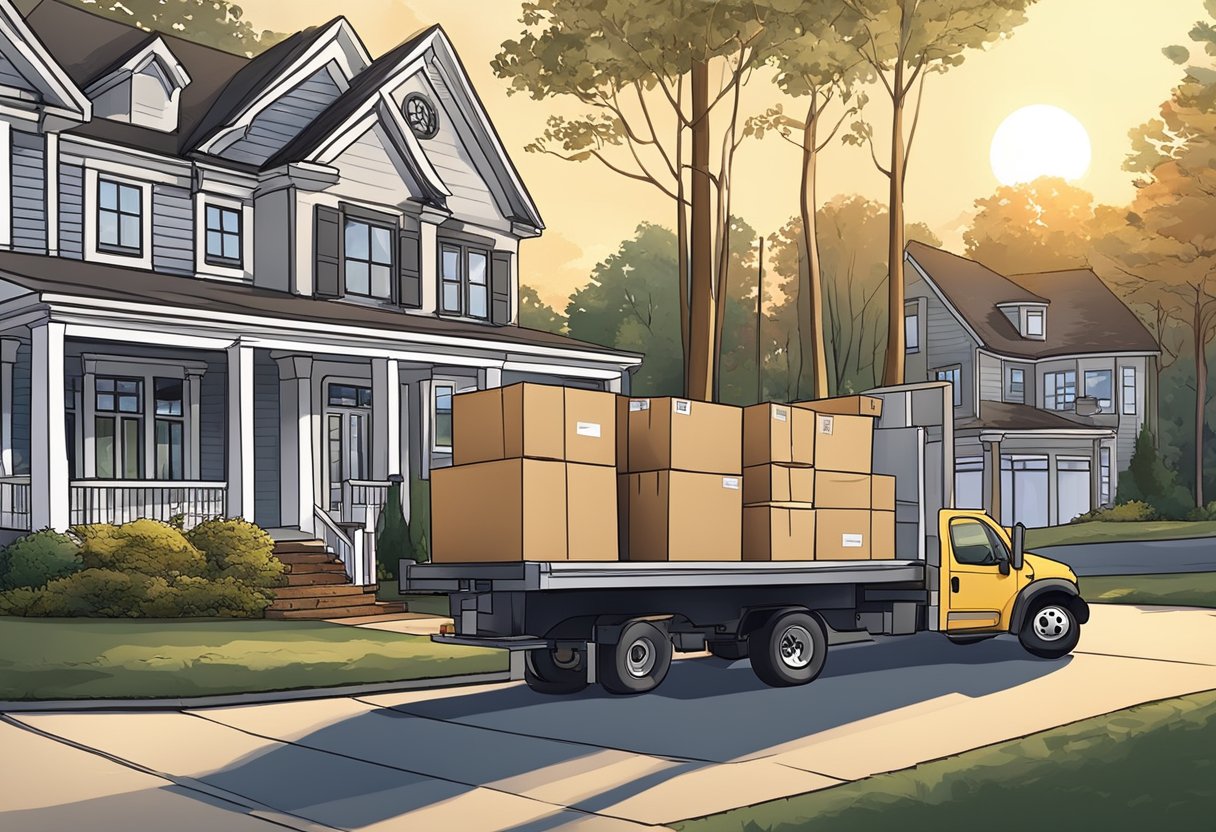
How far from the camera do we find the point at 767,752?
1053 cm

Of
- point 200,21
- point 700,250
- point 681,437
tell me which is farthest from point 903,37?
point 200,21

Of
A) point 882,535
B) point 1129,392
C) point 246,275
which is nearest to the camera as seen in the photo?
point 882,535

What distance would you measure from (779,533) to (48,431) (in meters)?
11.5

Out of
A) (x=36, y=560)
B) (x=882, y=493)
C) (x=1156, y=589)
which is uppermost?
(x=882, y=493)

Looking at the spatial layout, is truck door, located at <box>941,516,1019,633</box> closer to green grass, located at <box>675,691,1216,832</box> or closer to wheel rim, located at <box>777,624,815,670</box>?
wheel rim, located at <box>777,624,815,670</box>

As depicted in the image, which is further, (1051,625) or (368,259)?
(368,259)

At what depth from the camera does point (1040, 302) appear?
51.5m

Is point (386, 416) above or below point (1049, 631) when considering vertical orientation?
above

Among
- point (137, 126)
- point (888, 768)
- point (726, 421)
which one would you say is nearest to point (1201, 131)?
point (137, 126)

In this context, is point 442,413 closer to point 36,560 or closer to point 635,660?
point 36,560

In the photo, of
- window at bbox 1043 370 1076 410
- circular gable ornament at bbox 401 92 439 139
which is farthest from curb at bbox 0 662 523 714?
window at bbox 1043 370 1076 410

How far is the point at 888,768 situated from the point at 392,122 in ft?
66.4

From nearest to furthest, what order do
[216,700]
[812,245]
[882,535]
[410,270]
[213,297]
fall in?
[216,700] → [882,535] → [213,297] → [410,270] → [812,245]

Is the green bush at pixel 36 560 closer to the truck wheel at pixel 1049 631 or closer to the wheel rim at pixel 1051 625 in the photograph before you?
the truck wheel at pixel 1049 631
